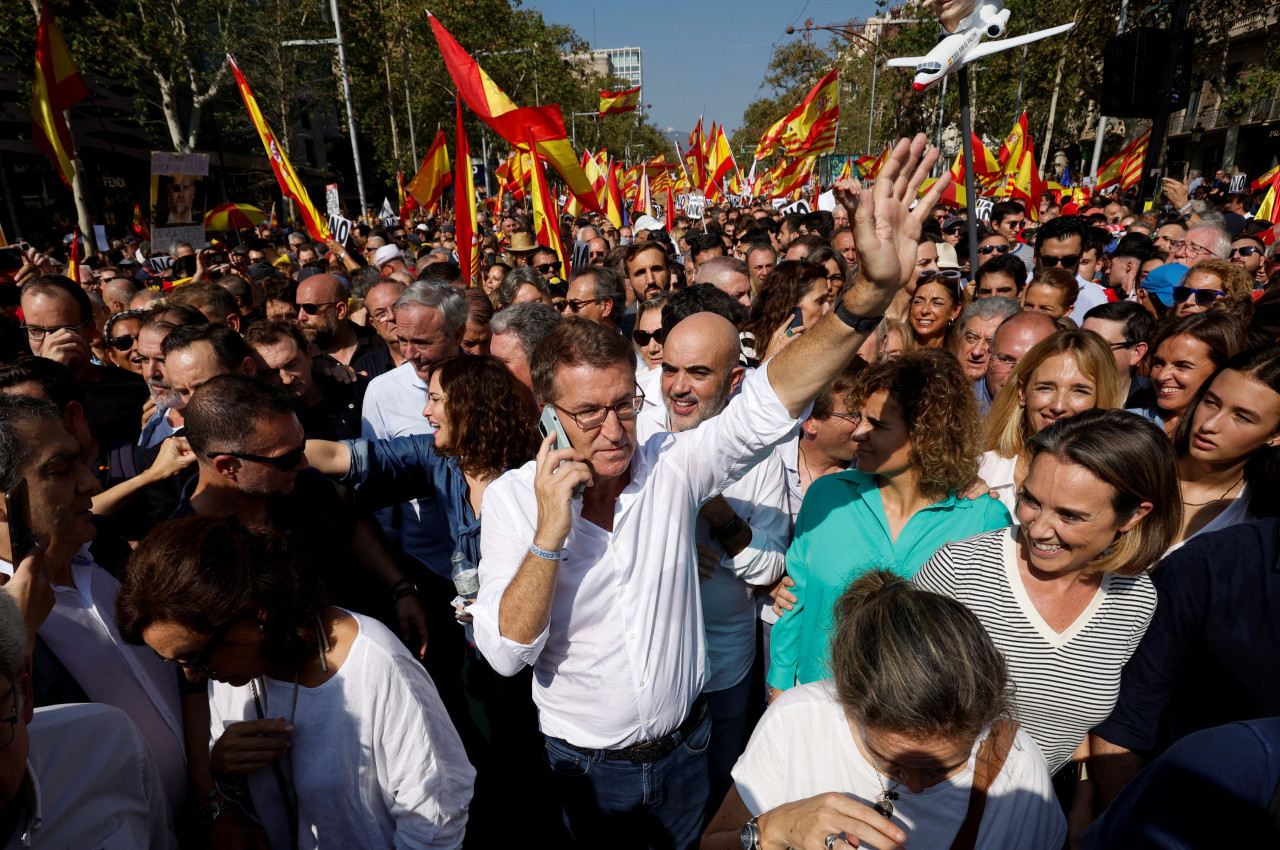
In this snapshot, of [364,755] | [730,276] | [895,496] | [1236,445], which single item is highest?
[730,276]

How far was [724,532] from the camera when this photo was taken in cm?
246

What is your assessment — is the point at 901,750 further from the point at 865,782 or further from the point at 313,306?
the point at 313,306

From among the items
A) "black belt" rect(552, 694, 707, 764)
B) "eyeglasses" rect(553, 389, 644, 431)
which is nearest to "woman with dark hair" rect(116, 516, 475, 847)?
"black belt" rect(552, 694, 707, 764)

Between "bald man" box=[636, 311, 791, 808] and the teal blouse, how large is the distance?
12 centimetres

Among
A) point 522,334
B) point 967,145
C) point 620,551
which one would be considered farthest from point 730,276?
point 620,551

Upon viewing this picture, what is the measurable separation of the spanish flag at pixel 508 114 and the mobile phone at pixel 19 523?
5.94 meters

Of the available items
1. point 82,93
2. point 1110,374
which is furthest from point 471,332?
point 82,93

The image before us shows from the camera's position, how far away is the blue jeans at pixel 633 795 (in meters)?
2.16

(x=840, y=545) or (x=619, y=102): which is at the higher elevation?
(x=619, y=102)

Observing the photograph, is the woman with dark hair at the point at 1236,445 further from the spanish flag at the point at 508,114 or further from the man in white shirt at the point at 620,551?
the spanish flag at the point at 508,114

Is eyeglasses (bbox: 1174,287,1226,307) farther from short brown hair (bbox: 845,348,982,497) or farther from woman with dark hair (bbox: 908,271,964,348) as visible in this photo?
short brown hair (bbox: 845,348,982,497)

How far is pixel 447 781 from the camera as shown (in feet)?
6.11

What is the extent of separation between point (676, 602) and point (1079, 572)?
1.16 meters

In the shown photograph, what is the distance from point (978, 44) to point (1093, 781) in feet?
10.9
